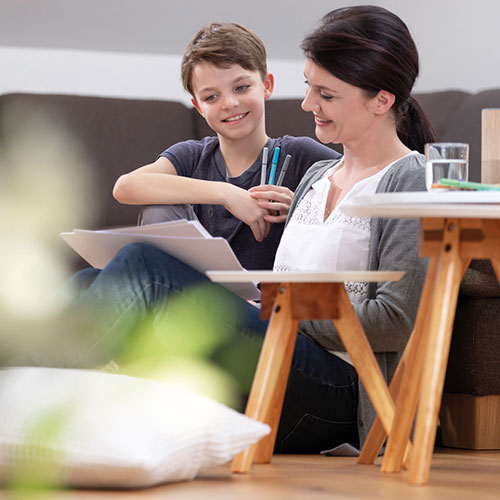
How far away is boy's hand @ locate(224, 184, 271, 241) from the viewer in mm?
1646

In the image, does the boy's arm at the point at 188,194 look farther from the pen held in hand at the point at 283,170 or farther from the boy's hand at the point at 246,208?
the pen held in hand at the point at 283,170

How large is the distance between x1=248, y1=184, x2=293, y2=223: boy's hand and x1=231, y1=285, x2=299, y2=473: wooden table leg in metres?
0.54

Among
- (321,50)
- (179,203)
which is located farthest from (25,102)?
(321,50)

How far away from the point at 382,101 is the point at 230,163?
1.64 ft

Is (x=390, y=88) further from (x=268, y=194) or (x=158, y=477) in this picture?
(x=158, y=477)

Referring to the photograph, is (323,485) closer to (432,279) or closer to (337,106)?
(432,279)

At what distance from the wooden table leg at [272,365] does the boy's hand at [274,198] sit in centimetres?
54

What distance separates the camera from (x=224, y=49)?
1.75 m

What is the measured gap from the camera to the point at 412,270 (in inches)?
51.8

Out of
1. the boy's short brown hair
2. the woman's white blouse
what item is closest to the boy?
the boy's short brown hair

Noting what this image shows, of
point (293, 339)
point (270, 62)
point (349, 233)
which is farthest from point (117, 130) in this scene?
point (293, 339)

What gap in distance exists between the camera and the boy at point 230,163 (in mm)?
1697

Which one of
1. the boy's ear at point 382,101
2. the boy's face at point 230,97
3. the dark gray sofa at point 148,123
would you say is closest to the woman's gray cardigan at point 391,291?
the boy's ear at point 382,101

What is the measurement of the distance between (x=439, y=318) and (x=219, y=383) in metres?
0.77
